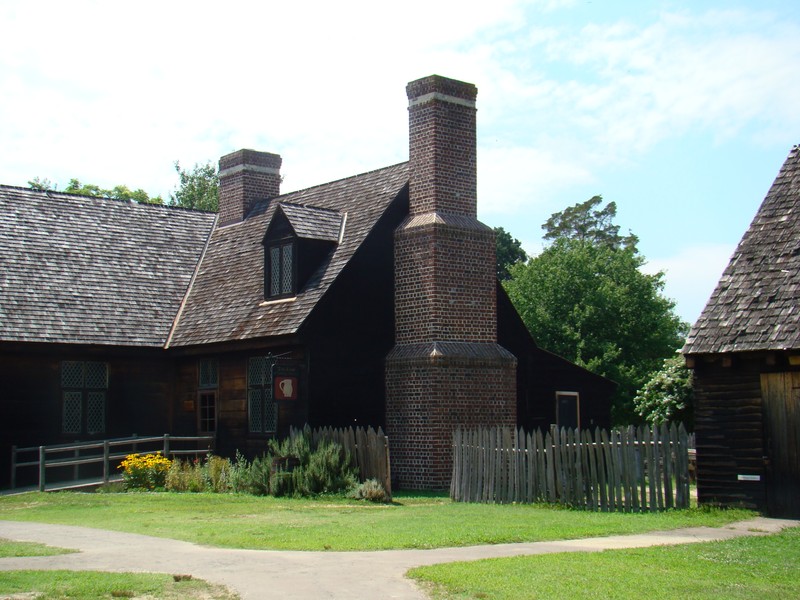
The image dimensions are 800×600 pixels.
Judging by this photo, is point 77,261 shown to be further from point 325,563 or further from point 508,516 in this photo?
point 325,563

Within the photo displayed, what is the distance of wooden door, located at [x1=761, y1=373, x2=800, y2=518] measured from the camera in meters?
16.2

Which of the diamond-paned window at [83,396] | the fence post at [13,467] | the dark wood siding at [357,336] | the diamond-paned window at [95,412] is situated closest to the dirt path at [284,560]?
the dark wood siding at [357,336]

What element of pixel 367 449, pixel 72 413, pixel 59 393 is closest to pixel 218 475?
pixel 367 449

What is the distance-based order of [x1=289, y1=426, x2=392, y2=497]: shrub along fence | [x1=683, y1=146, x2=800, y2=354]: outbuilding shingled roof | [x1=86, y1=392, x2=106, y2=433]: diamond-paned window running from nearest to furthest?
[x1=683, y1=146, x2=800, y2=354]: outbuilding shingled roof
[x1=289, y1=426, x2=392, y2=497]: shrub along fence
[x1=86, y1=392, x2=106, y2=433]: diamond-paned window

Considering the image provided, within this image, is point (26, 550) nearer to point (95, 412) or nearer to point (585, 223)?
point (95, 412)

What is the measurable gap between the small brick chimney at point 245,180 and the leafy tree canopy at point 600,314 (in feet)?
68.7

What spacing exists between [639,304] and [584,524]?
35.1m

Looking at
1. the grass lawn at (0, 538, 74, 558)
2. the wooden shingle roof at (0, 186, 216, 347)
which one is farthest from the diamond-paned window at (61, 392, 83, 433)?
the grass lawn at (0, 538, 74, 558)

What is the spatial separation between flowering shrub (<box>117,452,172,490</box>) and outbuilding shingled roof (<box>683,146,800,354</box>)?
11.3 metres

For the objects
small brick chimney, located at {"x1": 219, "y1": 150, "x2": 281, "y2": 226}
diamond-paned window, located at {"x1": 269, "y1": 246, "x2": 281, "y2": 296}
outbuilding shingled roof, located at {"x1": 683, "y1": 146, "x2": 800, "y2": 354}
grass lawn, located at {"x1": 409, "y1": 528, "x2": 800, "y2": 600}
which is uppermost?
small brick chimney, located at {"x1": 219, "y1": 150, "x2": 281, "y2": 226}

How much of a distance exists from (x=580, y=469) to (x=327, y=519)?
452 cm

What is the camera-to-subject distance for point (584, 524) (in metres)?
15.1

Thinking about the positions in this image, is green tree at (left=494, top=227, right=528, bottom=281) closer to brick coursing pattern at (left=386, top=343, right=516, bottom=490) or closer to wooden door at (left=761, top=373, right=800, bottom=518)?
brick coursing pattern at (left=386, top=343, right=516, bottom=490)

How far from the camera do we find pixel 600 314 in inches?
1907
